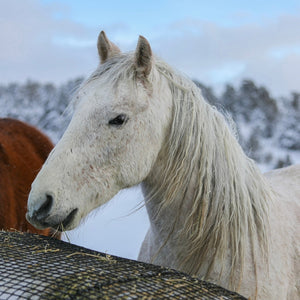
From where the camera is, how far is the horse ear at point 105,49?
2.12 metres

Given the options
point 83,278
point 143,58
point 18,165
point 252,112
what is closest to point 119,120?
point 143,58

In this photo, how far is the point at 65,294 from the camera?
1.09 meters

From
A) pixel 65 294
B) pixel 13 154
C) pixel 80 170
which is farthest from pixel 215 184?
pixel 13 154

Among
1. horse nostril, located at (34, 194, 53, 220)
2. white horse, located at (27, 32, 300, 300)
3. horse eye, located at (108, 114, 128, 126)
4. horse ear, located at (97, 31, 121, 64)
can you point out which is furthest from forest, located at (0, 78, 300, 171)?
horse nostril, located at (34, 194, 53, 220)

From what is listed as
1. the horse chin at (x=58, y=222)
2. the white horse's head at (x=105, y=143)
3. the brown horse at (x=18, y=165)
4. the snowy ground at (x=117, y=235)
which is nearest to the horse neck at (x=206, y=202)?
the white horse's head at (x=105, y=143)

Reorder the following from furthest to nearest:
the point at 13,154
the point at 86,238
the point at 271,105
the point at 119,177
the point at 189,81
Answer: the point at 271,105 < the point at 86,238 < the point at 13,154 < the point at 189,81 < the point at 119,177

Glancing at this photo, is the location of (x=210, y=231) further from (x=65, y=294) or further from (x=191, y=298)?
(x=65, y=294)

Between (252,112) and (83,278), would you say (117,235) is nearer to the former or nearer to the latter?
(83,278)

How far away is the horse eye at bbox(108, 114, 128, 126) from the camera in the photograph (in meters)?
1.82

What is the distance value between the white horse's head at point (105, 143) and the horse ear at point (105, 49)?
15 cm

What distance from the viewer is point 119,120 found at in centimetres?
183

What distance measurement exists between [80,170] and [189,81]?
32.5 inches

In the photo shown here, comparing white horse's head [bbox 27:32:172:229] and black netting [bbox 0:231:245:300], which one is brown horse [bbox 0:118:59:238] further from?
black netting [bbox 0:231:245:300]

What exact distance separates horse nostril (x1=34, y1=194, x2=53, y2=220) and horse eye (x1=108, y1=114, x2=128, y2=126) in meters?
0.47
